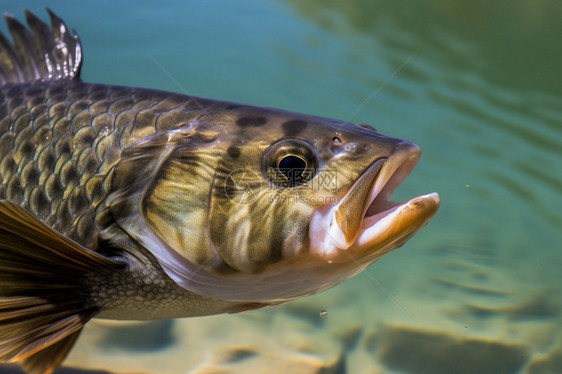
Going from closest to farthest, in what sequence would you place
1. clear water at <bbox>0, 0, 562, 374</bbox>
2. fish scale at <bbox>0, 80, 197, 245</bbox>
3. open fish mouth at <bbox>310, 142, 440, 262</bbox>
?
open fish mouth at <bbox>310, 142, 440, 262</bbox>
fish scale at <bbox>0, 80, 197, 245</bbox>
clear water at <bbox>0, 0, 562, 374</bbox>


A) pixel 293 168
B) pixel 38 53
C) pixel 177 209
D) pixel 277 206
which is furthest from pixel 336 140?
pixel 38 53

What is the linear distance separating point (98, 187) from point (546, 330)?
282 cm

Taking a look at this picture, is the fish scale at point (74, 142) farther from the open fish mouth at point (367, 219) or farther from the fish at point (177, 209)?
the open fish mouth at point (367, 219)

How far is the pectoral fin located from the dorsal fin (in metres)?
Answer: 1.00

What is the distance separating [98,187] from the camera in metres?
1.64

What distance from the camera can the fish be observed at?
141 centimetres

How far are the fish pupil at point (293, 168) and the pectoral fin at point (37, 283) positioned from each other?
62cm

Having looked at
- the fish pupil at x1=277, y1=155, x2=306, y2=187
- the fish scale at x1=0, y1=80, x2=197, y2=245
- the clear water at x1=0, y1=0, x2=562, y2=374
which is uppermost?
the fish pupil at x1=277, y1=155, x2=306, y2=187

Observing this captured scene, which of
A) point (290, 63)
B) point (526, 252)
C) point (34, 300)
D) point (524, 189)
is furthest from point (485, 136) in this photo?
point (34, 300)

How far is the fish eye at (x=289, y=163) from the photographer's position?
4.76 ft

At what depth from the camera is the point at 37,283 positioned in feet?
4.98

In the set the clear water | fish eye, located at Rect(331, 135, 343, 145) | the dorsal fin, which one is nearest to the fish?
fish eye, located at Rect(331, 135, 343, 145)

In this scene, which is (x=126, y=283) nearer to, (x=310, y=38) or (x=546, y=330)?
(x=546, y=330)

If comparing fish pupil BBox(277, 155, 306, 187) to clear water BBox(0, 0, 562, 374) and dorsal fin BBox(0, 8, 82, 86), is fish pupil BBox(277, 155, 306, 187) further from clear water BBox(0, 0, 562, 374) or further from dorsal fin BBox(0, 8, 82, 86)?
clear water BBox(0, 0, 562, 374)
